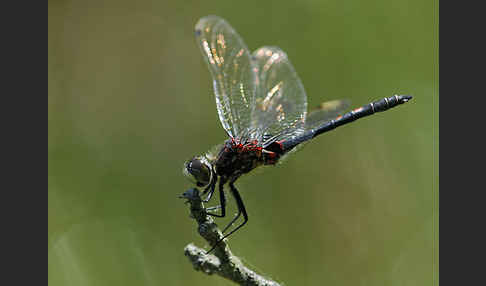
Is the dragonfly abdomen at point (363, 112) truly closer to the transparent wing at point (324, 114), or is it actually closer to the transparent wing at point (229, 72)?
the transparent wing at point (324, 114)

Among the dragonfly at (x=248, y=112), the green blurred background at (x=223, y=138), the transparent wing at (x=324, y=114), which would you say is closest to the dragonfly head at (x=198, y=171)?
the dragonfly at (x=248, y=112)

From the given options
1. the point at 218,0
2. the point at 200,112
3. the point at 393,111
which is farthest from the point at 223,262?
the point at 218,0

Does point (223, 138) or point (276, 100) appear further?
point (223, 138)

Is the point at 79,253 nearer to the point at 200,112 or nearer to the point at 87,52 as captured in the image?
the point at 200,112

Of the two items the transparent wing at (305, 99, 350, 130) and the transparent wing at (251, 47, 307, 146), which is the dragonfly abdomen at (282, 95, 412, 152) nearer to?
the transparent wing at (305, 99, 350, 130)

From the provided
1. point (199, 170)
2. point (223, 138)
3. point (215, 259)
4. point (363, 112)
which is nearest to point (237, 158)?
point (199, 170)

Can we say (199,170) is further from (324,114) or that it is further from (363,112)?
(363,112)

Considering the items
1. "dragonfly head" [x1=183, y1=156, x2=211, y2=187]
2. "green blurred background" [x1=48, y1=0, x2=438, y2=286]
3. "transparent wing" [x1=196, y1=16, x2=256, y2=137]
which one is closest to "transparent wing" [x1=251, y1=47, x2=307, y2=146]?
"transparent wing" [x1=196, y1=16, x2=256, y2=137]
